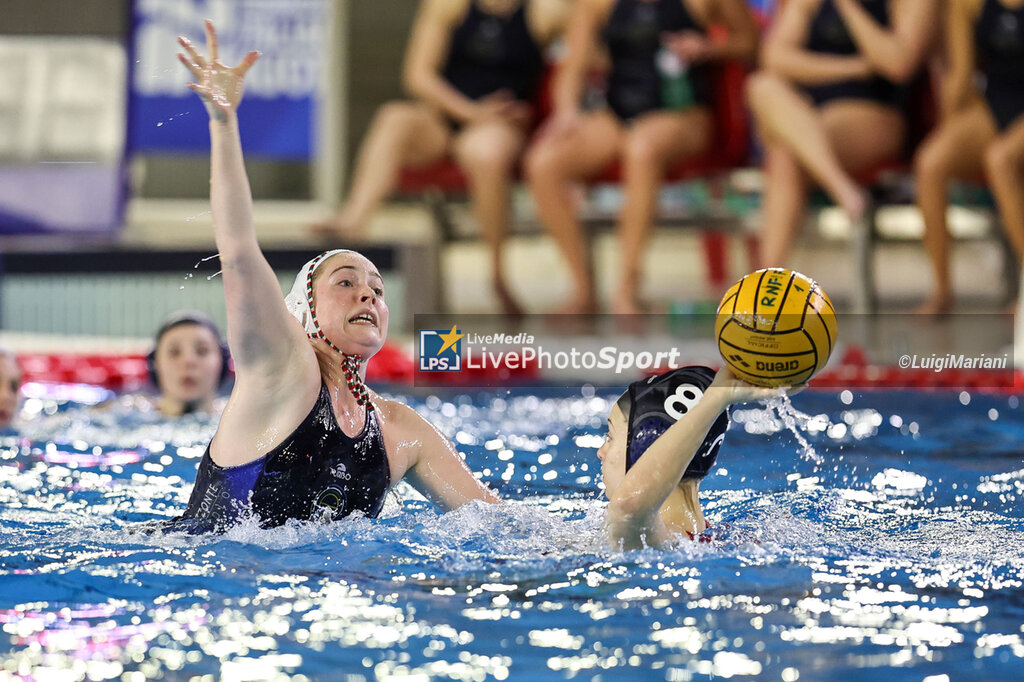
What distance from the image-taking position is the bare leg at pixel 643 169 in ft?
18.9

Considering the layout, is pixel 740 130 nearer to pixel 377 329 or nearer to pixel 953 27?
pixel 953 27

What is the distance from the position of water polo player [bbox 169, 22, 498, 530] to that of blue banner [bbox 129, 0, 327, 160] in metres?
4.93

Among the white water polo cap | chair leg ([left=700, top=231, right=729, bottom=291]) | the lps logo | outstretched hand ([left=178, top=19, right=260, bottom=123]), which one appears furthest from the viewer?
chair leg ([left=700, top=231, right=729, bottom=291])

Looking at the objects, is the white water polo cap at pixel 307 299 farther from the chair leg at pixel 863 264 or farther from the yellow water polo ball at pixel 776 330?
the chair leg at pixel 863 264

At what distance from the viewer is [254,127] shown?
7.18 meters

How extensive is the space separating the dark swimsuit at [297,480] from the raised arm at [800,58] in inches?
150

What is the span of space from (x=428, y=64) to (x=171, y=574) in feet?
14.4

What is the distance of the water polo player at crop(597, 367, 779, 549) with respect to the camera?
1.90 metres

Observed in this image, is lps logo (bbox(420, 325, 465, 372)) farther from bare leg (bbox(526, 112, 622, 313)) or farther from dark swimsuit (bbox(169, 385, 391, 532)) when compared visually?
dark swimsuit (bbox(169, 385, 391, 532))

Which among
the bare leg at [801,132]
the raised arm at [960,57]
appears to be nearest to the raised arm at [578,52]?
the bare leg at [801,132]

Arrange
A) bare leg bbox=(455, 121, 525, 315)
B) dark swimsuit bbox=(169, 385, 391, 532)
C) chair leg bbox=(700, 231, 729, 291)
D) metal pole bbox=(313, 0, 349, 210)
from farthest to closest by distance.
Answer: chair leg bbox=(700, 231, 729, 291) → metal pole bbox=(313, 0, 349, 210) → bare leg bbox=(455, 121, 525, 315) → dark swimsuit bbox=(169, 385, 391, 532)

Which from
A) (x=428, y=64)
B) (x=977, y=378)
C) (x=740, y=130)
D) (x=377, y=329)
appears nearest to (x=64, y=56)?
(x=428, y=64)

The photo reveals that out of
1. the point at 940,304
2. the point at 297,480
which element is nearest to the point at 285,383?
the point at 297,480

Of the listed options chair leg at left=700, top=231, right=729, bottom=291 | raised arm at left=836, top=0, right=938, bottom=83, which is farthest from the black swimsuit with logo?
chair leg at left=700, top=231, right=729, bottom=291
